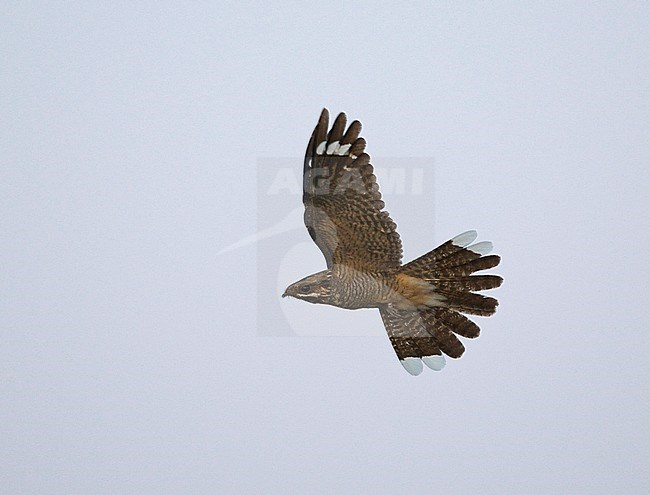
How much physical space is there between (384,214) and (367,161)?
0.36 m

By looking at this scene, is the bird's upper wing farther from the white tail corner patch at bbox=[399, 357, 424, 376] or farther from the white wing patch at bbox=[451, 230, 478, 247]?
the white tail corner patch at bbox=[399, 357, 424, 376]

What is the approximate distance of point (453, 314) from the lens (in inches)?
213

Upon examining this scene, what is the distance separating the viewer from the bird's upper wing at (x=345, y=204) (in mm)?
4965

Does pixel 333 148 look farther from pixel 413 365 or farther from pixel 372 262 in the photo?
pixel 413 365

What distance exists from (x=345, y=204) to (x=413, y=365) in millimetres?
1360

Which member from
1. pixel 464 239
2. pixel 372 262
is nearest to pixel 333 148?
pixel 372 262

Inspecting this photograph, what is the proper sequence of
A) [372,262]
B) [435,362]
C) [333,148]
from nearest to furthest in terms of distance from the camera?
[333,148] → [372,262] → [435,362]

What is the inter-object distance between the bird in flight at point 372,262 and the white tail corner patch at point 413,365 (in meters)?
0.11

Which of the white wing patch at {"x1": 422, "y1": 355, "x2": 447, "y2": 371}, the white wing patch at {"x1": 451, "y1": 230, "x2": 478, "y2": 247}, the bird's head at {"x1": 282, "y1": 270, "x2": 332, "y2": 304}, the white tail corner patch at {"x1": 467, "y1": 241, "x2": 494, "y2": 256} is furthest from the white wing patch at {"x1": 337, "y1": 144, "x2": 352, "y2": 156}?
the white wing patch at {"x1": 422, "y1": 355, "x2": 447, "y2": 371}

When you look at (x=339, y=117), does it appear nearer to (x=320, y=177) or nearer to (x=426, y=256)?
(x=320, y=177)

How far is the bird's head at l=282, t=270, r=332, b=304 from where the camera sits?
5059 mm

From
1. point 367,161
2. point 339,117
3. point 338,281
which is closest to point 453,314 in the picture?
point 338,281

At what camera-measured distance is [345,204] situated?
5117 mm

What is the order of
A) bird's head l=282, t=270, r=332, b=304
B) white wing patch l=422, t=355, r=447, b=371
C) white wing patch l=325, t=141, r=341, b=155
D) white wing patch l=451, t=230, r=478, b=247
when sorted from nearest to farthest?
white wing patch l=325, t=141, r=341, b=155 → bird's head l=282, t=270, r=332, b=304 → white wing patch l=451, t=230, r=478, b=247 → white wing patch l=422, t=355, r=447, b=371
